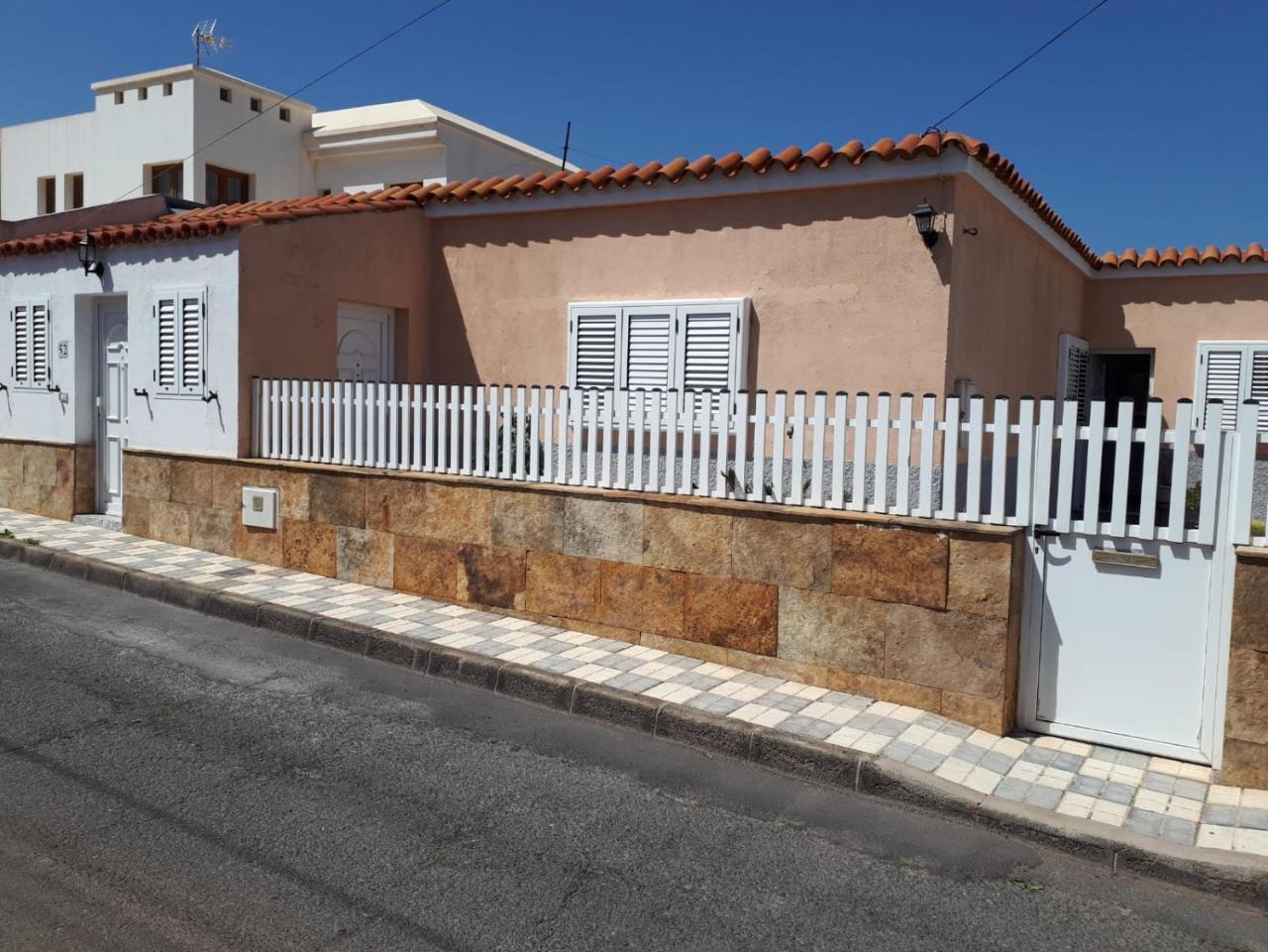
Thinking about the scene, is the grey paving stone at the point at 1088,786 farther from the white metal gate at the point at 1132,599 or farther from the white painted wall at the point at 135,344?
the white painted wall at the point at 135,344

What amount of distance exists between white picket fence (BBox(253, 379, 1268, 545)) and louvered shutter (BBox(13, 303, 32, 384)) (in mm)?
4386

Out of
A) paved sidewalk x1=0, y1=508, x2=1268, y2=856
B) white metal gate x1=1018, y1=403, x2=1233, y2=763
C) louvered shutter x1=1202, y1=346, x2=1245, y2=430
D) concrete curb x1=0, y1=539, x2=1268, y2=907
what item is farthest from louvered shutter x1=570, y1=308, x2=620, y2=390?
louvered shutter x1=1202, y1=346, x2=1245, y2=430

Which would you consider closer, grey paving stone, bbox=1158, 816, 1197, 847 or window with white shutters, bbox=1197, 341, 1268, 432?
grey paving stone, bbox=1158, 816, 1197, 847

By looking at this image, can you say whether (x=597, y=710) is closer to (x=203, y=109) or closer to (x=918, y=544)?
(x=918, y=544)

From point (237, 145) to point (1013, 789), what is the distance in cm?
2153

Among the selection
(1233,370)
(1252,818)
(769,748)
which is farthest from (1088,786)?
(1233,370)

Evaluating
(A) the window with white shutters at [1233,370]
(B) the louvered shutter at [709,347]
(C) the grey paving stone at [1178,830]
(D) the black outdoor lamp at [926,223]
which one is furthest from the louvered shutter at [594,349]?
(A) the window with white shutters at [1233,370]

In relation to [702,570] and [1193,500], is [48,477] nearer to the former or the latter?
[702,570]

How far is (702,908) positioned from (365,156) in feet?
64.4

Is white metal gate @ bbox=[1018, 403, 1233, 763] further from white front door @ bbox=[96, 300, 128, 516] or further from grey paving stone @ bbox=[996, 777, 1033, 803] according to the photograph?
white front door @ bbox=[96, 300, 128, 516]

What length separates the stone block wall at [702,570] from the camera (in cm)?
535

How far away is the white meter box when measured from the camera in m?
8.77

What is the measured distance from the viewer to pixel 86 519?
10828 millimetres

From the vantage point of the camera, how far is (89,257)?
33.9ft
